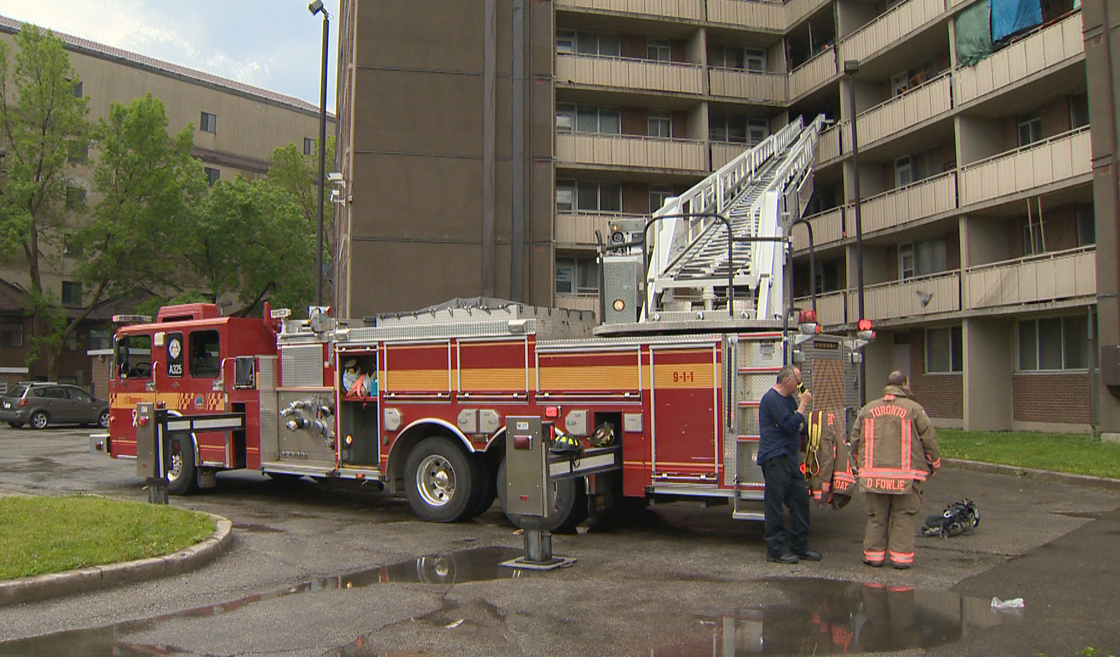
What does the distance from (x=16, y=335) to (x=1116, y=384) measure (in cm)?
4387

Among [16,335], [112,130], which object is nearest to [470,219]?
[112,130]

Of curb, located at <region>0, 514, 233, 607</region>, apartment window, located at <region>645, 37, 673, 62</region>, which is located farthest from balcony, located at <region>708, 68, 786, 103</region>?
curb, located at <region>0, 514, 233, 607</region>

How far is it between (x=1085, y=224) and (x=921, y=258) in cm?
559

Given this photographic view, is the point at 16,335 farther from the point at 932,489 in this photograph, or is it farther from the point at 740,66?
the point at 932,489

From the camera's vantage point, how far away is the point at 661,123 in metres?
31.4

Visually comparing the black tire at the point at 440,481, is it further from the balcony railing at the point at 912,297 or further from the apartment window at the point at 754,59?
the apartment window at the point at 754,59

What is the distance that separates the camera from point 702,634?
600cm

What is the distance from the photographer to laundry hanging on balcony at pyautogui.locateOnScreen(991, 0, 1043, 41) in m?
21.7

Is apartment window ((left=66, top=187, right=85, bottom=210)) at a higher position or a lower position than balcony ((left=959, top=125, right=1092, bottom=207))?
higher

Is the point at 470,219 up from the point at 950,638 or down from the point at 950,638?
up

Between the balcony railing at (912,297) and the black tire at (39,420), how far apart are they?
81.6 ft

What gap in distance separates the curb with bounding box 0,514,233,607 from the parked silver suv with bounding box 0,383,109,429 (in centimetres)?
2312

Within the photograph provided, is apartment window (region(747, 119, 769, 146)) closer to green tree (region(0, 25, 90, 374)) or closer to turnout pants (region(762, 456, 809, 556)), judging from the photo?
turnout pants (region(762, 456, 809, 556))

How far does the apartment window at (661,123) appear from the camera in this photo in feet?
103
